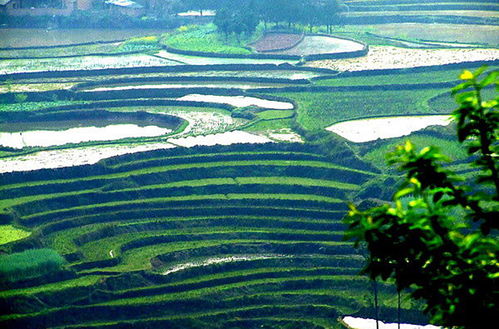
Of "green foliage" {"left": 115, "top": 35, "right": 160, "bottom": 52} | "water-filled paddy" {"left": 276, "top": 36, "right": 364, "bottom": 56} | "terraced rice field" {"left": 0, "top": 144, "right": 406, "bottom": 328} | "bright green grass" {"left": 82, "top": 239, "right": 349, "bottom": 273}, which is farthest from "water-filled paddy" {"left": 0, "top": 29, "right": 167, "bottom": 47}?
"bright green grass" {"left": 82, "top": 239, "right": 349, "bottom": 273}

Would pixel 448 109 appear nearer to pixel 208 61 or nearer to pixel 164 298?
pixel 208 61

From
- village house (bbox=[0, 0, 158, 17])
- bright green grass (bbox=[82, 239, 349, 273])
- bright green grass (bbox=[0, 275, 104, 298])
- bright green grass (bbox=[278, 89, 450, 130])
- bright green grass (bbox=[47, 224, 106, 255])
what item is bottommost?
bright green grass (bbox=[82, 239, 349, 273])

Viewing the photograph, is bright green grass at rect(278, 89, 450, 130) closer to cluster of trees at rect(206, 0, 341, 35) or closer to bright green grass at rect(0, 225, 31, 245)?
bright green grass at rect(0, 225, 31, 245)

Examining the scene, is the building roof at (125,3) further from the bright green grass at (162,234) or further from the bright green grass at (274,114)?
the bright green grass at (162,234)

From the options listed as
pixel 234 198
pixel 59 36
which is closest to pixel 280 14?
pixel 59 36

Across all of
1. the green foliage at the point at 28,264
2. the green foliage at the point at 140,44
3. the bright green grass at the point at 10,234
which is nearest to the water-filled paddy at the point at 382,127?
the bright green grass at the point at 10,234
